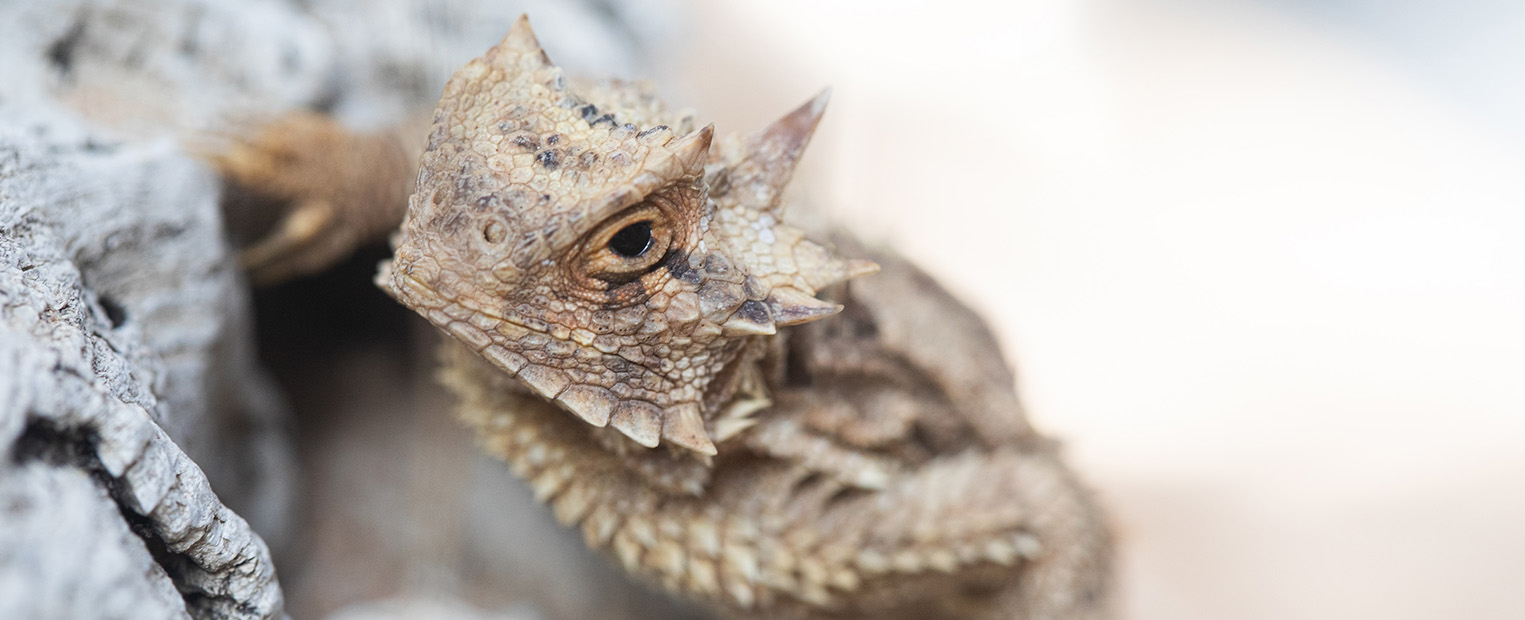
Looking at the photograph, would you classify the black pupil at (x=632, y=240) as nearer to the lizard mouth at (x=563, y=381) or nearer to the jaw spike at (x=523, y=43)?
the lizard mouth at (x=563, y=381)

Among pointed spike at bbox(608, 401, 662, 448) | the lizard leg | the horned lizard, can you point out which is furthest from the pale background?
pointed spike at bbox(608, 401, 662, 448)

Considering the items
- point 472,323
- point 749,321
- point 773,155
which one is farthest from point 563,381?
point 773,155

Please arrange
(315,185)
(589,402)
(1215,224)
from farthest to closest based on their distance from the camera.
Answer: (1215,224), (315,185), (589,402)

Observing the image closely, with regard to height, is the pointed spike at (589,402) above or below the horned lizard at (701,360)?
below

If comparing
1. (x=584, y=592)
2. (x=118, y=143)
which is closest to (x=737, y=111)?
(x=584, y=592)

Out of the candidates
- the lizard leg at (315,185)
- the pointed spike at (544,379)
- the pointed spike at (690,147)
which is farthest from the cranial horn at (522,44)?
the lizard leg at (315,185)

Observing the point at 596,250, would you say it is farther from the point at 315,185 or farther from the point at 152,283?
the point at 315,185

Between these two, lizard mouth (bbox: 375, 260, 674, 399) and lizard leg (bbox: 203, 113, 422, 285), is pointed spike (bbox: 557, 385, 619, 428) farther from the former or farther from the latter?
lizard leg (bbox: 203, 113, 422, 285)
